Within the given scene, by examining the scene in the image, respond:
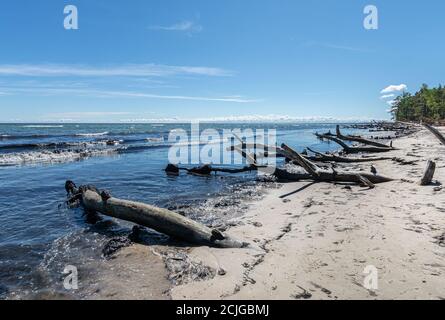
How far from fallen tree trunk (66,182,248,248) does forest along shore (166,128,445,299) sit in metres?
0.26

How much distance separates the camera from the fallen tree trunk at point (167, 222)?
264 inches

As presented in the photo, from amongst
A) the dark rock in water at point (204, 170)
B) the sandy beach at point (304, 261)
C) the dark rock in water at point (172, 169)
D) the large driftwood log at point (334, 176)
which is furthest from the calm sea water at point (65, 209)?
the large driftwood log at point (334, 176)

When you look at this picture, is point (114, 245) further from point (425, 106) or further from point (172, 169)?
point (425, 106)

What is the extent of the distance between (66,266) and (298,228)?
5101 millimetres

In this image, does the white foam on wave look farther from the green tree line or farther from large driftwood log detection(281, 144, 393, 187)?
the green tree line

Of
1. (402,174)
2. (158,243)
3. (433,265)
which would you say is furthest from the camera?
(402,174)

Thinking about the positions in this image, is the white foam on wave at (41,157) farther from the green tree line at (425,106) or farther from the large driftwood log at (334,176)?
the green tree line at (425,106)

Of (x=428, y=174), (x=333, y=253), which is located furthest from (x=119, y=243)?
(x=428, y=174)

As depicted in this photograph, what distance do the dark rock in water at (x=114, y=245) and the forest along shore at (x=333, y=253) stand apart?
62.2 inches

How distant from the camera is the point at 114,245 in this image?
273 inches

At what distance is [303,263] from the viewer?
5637 millimetres
